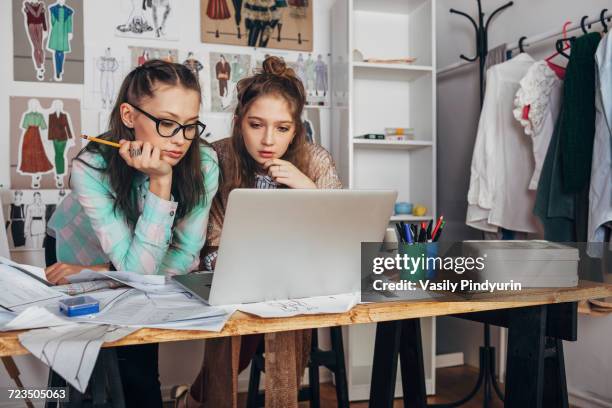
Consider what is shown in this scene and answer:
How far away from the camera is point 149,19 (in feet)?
8.67

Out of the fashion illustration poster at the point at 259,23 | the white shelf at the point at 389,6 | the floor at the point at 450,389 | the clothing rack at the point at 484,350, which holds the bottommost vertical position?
A: the floor at the point at 450,389

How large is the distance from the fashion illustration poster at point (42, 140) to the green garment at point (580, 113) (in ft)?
6.94

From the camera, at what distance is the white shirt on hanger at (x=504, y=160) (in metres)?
2.54

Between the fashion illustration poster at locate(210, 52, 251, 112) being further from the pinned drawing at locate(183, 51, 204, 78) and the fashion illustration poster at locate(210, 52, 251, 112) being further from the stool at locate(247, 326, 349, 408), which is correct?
the stool at locate(247, 326, 349, 408)

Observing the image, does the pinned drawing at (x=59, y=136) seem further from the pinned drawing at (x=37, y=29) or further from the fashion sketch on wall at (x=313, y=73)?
the fashion sketch on wall at (x=313, y=73)

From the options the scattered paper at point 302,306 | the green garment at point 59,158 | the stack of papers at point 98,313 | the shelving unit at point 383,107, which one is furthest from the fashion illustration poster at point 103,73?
the scattered paper at point 302,306

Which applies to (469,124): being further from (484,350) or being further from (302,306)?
(302,306)

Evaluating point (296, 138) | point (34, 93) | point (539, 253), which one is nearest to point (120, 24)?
point (34, 93)

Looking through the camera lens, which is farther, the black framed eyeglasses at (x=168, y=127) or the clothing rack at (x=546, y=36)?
the clothing rack at (x=546, y=36)

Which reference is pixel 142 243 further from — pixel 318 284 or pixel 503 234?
pixel 503 234

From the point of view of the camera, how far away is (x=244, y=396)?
8.80 ft

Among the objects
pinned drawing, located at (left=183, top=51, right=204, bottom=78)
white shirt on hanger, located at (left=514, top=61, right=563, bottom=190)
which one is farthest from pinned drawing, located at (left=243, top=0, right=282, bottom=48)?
white shirt on hanger, located at (left=514, top=61, right=563, bottom=190)

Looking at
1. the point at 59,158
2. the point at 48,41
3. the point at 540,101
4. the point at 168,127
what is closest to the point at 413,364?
the point at 168,127

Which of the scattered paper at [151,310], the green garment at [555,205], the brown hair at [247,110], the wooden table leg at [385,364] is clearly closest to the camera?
the scattered paper at [151,310]
